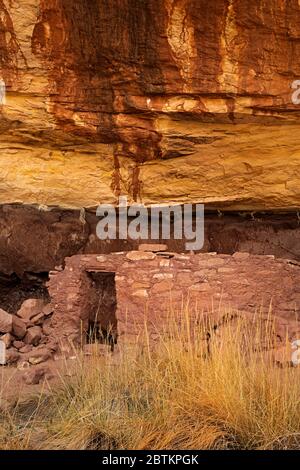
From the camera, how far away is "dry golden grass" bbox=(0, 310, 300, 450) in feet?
11.2

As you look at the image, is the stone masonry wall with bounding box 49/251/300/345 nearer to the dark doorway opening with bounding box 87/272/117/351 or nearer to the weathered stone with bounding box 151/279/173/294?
the weathered stone with bounding box 151/279/173/294

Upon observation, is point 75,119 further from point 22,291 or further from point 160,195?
point 22,291

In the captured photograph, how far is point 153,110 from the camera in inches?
211

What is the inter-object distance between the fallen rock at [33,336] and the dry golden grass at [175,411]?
2.07 meters

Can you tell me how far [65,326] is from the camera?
612 centimetres

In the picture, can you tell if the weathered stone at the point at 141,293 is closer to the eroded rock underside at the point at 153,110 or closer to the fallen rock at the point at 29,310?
the eroded rock underside at the point at 153,110

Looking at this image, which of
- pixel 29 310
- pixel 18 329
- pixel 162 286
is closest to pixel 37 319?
pixel 29 310

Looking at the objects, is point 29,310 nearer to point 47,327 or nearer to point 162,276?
point 47,327

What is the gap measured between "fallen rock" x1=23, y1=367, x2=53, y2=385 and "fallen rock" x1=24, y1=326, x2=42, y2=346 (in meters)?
1.00

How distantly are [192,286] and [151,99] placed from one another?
179 centimetres

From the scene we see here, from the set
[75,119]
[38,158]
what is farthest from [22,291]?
[75,119]

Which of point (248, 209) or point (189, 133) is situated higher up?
point (189, 133)

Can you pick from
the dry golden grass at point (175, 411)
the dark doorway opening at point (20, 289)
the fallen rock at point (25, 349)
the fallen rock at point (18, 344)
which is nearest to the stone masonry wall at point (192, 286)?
the fallen rock at point (25, 349)

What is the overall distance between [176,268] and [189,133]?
129 centimetres
